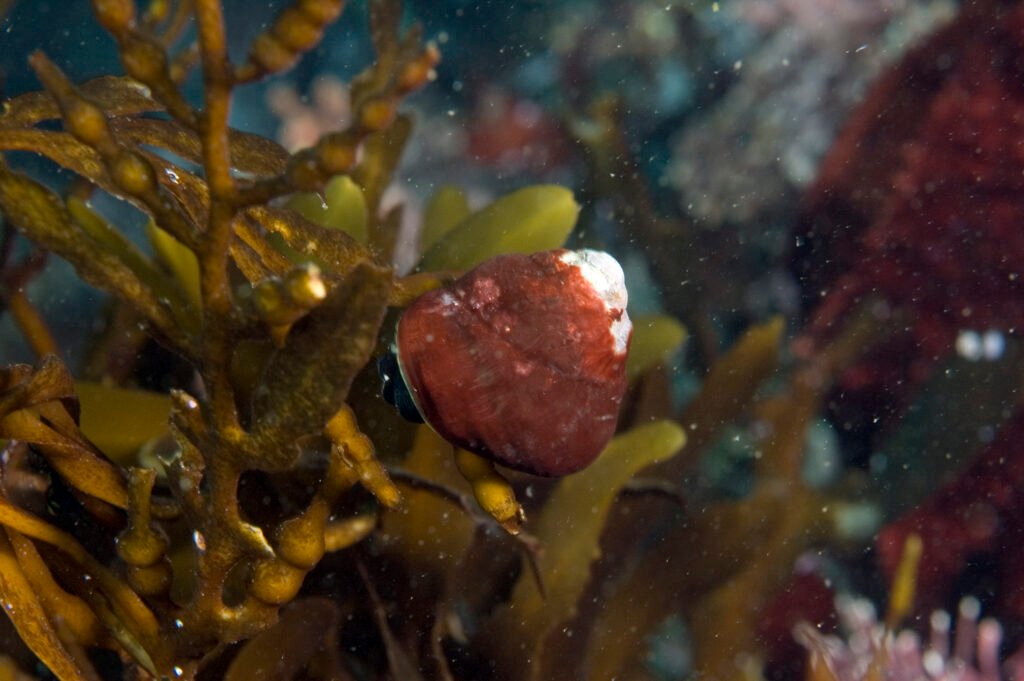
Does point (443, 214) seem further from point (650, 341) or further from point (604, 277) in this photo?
point (604, 277)

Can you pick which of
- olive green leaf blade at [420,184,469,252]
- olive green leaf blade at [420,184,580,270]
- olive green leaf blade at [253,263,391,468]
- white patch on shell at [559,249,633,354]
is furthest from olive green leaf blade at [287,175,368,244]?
olive green leaf blade at [253,263,391,468]

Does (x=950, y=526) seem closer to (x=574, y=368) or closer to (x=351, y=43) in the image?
(x=574, y=368)

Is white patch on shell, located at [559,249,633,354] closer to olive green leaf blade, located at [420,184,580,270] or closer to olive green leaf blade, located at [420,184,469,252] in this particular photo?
olive green leaf blade, located at [420,184,580,270]

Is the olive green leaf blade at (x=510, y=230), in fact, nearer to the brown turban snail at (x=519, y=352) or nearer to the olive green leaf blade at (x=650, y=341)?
the olive green leaf blade at (x=650, y=341)

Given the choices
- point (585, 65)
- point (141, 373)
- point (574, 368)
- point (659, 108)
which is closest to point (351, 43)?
point (585, 65)

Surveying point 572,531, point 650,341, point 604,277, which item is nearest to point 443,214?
point 650,341

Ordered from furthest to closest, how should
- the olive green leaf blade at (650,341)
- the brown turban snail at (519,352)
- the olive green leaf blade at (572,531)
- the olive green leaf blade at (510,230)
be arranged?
the olive green leaf blade at (650,341), the olive green leaf blade at (510,230), the olive green leaf blade at (572,531), the brown turban snail at (519,352)

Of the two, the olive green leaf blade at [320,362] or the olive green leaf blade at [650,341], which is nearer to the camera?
the olive green leaf blade at [320,362]

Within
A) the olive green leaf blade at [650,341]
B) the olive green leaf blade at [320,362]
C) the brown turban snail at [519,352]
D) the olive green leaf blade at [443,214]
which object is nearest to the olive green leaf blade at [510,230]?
the olive green leaf blade at [443,214]
